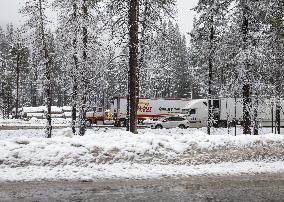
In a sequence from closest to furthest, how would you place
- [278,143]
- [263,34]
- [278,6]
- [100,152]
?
1. [100,152]
2. [278,143]
3. [278,6]
4. [263,34]

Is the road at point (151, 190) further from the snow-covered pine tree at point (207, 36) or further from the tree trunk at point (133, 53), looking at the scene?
the snow-covered pine tree at point (207, 36)

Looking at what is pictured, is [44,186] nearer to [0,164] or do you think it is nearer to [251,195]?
[0,164]

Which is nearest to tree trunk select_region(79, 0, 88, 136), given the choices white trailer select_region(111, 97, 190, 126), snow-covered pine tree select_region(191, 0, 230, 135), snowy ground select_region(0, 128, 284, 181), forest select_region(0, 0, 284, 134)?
forest select_region(0, 0, 284, 134)

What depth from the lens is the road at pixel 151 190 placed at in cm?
812

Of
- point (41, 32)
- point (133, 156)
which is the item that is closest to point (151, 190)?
point (133, 156)

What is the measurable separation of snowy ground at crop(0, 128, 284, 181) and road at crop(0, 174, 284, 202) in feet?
1.58

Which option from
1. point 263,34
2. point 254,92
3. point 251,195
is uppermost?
point 263,34

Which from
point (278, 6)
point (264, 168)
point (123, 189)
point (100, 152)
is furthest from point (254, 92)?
point (123, 189)

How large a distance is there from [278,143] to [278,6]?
9829 mm

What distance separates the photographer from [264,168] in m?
11.5

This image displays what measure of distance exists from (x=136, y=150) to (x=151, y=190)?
2.57 meters

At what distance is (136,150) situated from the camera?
11.3 m

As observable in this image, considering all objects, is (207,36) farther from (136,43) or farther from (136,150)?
(136,150)

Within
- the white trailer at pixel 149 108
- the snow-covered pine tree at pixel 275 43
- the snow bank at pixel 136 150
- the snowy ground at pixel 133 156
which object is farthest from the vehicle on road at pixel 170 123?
the snowy ground at pixel 133 156
